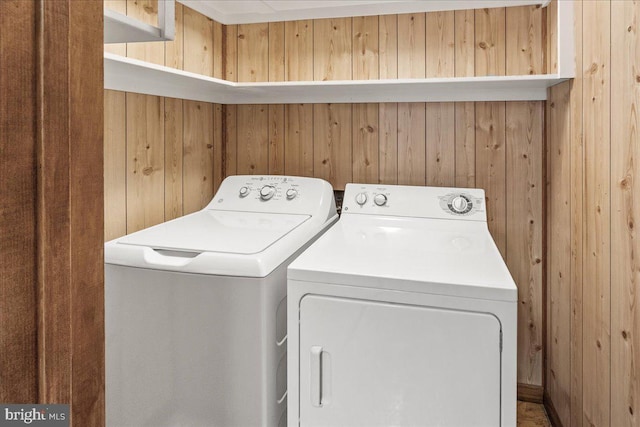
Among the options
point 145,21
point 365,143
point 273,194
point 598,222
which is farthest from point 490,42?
point 145,21

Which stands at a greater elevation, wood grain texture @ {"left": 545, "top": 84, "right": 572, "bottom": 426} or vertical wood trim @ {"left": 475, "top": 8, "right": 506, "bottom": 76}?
vertical wood trim @ {"left": 475, "top": 8, "right": 506, "bottom": 76}

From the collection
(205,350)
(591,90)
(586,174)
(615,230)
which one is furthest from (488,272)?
(205,350)

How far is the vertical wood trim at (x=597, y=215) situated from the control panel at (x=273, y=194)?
1104 mm

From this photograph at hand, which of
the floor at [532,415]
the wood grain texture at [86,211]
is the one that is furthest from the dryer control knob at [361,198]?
the wood grain texture at [86,211]

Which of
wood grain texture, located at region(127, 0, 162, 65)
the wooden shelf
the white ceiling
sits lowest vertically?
the wooden shelf

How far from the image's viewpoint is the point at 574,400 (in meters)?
1.77

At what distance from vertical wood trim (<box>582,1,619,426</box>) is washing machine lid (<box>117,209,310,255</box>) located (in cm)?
107

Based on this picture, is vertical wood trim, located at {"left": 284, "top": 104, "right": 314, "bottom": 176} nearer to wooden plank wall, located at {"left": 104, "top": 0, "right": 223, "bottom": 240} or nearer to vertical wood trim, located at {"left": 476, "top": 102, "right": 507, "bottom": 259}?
wooden plank wall, located at {"left": 104, "top": 0, "right": 223, "bottom": 240}

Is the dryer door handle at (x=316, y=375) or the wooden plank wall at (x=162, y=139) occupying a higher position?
the wooden plank wall at (x=162, y=139)

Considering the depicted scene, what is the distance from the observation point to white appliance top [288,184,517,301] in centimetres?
132

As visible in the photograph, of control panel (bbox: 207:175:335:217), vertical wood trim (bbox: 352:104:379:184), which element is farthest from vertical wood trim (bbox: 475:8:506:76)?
control panel (bbox: 207:175:335:217)

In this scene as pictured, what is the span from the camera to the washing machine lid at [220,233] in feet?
5.18

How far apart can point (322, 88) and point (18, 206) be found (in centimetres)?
187

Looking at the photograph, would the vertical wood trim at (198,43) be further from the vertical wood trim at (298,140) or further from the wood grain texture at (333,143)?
the wood grain texture at (333,143)
